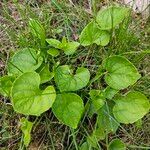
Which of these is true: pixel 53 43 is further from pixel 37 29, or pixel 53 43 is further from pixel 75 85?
pixel 75 85

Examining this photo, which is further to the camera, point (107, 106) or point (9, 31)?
point (9, 31)

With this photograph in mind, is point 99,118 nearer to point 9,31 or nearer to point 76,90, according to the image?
point 76,90

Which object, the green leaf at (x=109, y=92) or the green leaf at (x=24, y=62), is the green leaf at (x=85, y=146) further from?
the green leaf at (x=24, y=62)

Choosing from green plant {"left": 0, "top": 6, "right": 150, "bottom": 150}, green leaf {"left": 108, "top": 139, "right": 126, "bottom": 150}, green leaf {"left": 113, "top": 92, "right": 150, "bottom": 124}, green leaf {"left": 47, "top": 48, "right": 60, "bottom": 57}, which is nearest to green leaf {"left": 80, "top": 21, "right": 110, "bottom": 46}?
green plant {"left": 0, "top": 6, "right": 150, "bottom": 150}

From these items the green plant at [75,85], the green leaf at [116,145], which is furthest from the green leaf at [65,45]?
the green leaf at [116,145]

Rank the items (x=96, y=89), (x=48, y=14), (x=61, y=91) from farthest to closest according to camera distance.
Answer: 1. (x=48, y=14)
2. (x=96, y=89)
3. (x=61, y=91)

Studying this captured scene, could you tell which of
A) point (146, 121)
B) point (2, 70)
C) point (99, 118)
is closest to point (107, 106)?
point (99, 118)

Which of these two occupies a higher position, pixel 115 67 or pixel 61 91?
pixel 115 67
